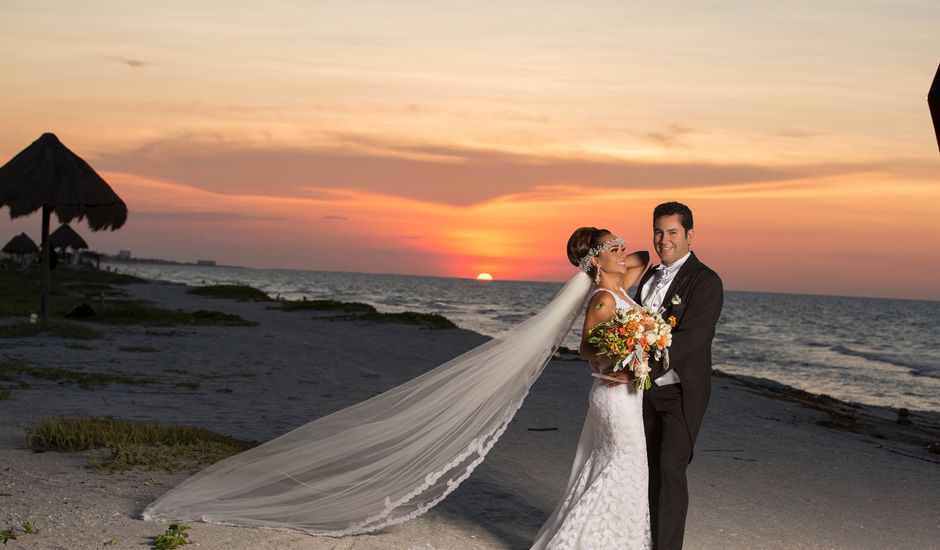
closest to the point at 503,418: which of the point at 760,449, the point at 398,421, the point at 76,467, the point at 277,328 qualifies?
the point at 398,421

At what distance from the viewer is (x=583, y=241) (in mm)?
6520

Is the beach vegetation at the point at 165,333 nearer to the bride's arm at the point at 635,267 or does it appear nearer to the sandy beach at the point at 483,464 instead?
the sandy beach at the point at 483,464

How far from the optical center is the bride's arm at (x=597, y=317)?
6.12 metres

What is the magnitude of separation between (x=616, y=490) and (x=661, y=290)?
131cm

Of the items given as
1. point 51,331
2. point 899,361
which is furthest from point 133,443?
point 899,361

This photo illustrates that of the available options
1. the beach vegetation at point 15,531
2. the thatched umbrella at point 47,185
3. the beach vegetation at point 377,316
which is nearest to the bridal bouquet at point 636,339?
the beach vegetation at point 15,531

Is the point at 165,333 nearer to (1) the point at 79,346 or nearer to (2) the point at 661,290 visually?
(1) the point at 79,346

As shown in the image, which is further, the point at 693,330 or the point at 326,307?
the point at 326,307

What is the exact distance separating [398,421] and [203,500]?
1.58m

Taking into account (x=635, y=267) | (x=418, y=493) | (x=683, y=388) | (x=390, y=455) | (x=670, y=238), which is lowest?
(x=418, y=493)

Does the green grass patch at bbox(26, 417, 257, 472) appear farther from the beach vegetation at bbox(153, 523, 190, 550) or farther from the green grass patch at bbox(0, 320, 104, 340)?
the green grass patch at bbox(0, 320, 104, 340)

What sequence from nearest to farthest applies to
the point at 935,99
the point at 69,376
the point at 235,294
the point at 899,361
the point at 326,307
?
the point at 935,99, the point at 69,376, the point at 326,307, the point at 899,361, the point at 235,294

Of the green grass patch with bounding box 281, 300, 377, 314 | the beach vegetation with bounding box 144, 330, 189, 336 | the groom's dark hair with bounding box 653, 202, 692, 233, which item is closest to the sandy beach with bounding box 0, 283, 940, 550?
the beach vegetation with bounding box 144, 330, 189, 336

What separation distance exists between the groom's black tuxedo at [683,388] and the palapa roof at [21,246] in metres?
76.1
